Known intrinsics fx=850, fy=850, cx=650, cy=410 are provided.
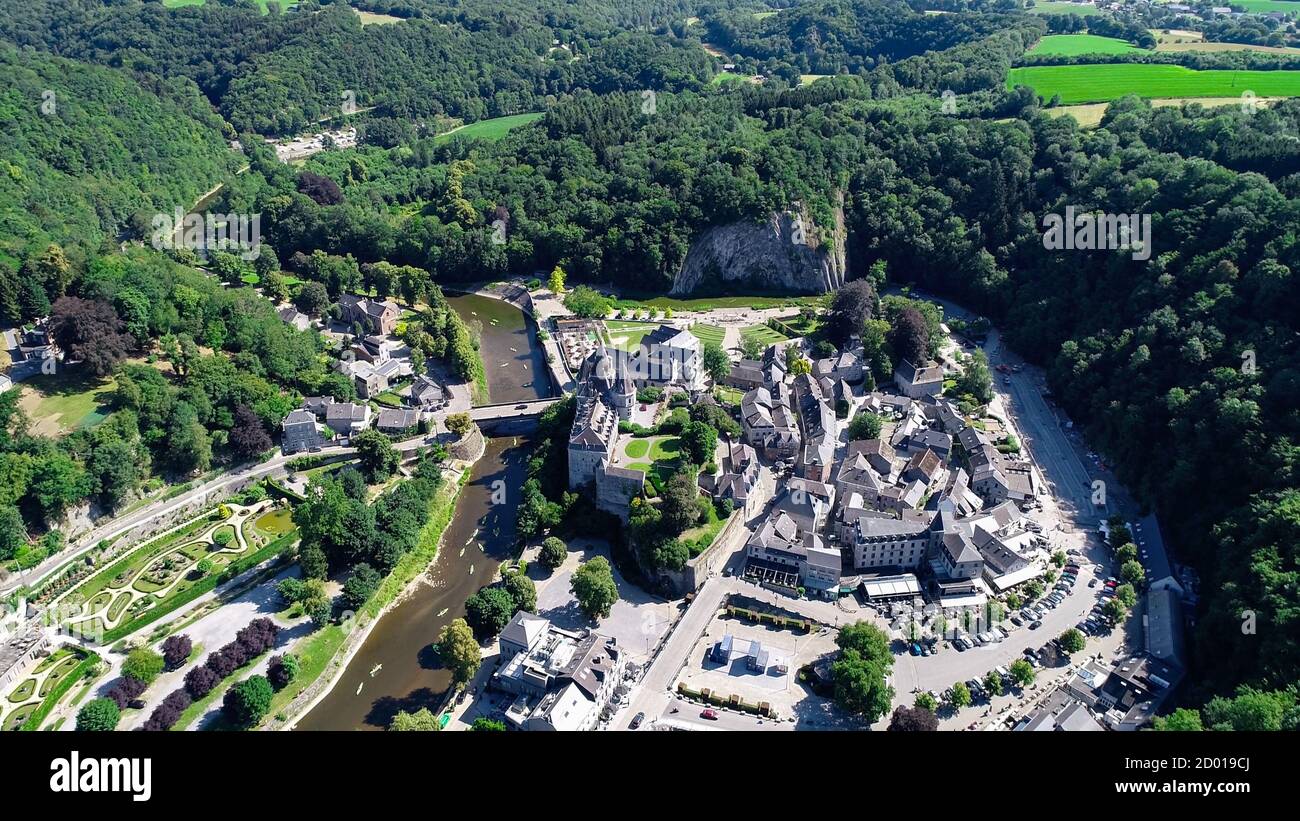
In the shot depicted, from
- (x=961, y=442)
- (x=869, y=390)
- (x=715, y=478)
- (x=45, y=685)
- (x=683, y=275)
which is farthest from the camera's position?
(x=683, y=275)

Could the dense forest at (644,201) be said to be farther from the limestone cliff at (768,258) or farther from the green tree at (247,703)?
the green tree at (247,703)

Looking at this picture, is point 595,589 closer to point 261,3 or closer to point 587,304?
point 587,304

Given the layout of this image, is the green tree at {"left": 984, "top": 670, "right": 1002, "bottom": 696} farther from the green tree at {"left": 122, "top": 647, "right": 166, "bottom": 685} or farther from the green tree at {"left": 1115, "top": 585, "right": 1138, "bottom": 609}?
the green tree at {"left": 122, "top": 647, "right": 166, "bottom": 685}

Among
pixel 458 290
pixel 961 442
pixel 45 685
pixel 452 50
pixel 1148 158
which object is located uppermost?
pixel 452 50

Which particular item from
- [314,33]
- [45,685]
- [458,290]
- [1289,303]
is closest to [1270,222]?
[1289,303]

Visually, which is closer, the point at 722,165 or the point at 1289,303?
the point at 1289,303

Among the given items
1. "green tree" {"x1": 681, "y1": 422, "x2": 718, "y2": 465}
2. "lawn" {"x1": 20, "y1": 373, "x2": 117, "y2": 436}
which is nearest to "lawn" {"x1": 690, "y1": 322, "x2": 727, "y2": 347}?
"green tree" {"x1": 681, "y1": 422, "x2": 718, "y2": 465}
